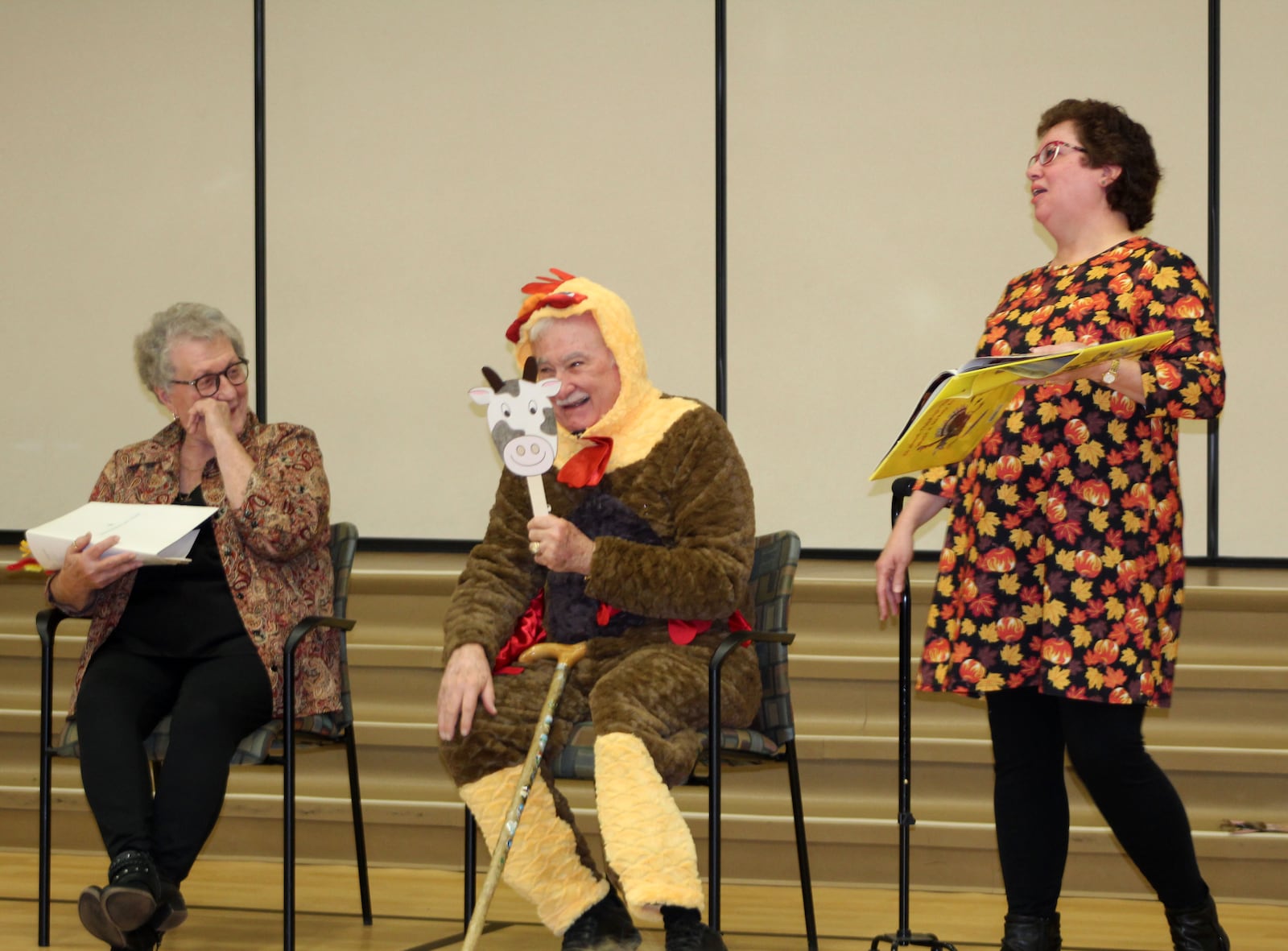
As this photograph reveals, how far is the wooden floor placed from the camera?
279 centimetres

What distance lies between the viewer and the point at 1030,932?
90.4 inches

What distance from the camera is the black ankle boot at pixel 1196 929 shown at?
2.24 metres

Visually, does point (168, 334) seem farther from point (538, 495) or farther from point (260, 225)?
point (260, 225)

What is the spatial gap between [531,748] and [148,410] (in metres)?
3.34

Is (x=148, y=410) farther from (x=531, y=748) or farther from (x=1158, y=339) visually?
(x=1158, y=339)

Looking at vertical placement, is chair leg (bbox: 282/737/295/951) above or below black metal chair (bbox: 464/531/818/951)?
below

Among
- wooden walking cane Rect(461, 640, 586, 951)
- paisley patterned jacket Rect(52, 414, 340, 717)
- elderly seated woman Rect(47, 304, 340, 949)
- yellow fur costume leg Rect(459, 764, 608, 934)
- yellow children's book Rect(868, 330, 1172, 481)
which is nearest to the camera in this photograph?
yellow children's book Rect(868, 330, 1172, 481)

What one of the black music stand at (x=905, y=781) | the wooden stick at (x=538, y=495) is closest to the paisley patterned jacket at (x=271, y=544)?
the wooden stick at (x=538, y=495)

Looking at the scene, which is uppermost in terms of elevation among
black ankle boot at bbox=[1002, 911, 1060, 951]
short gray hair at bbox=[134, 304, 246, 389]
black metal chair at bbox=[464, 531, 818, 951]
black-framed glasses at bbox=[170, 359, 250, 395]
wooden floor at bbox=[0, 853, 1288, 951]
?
short gray hair at bbox=[134, 304, 246, 389]

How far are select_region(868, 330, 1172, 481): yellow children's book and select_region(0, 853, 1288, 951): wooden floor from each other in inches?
40.3

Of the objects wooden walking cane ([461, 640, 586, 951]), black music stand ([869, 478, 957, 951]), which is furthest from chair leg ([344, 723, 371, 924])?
black music stand ([869, 478, 957, 951])

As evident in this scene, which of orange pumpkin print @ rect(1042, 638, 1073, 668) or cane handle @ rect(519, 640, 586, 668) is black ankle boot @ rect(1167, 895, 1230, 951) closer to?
orange pumpkin print @ rect(1042, 638, 1073, 668)

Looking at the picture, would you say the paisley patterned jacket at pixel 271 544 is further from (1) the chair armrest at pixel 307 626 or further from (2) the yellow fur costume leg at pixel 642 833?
(2) the yellow fur costume leg at pixel 642 833

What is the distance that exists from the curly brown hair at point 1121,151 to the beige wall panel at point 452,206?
8.54 feet
